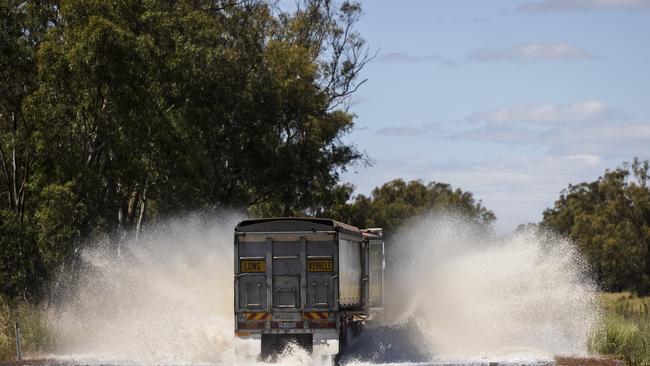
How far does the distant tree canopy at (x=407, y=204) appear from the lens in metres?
126

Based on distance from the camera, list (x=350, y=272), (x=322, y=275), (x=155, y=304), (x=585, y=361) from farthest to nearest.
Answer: (x=155, y=304)
(x=350, y=272)
(x=585, y=361)
(x=322, y=275)

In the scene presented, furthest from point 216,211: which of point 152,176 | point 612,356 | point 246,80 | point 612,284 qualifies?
point 612,284

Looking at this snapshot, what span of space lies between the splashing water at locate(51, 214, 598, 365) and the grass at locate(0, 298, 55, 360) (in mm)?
833

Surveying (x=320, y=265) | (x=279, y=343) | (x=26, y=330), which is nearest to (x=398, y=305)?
(x=26, y=330)

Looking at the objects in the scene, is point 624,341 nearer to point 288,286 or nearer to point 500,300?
point 500,300

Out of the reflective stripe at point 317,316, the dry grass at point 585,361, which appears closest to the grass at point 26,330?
the reflective stripe at point 317,316

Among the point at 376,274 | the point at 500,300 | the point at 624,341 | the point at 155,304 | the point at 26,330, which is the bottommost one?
the point at 624,341

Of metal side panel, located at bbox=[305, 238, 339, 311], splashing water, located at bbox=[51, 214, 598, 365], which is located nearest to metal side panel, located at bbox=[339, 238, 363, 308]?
metal side panel, located at bbox=[305, 238, 339, 311]

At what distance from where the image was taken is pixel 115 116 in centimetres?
4525

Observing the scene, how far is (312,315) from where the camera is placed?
31.2 metres

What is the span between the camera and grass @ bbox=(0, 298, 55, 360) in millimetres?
36750

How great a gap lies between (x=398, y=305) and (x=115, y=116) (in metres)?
11.3

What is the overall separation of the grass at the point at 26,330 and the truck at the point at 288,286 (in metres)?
8.04

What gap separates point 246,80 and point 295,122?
18.4 feet
